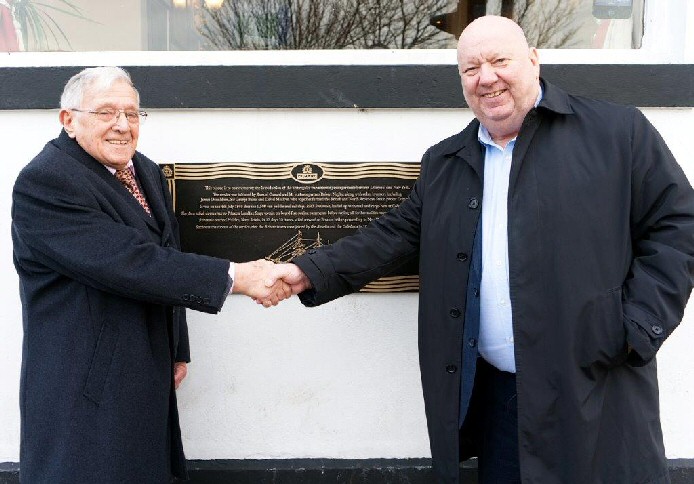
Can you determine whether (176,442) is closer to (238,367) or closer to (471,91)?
(238,367)

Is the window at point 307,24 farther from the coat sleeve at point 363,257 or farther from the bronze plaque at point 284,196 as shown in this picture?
the coat sleeve at point 363,257

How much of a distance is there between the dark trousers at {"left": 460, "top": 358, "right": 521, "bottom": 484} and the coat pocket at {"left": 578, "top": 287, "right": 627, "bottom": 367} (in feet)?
0.96

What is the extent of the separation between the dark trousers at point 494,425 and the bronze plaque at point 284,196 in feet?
3.22

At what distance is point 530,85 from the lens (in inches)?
94.7

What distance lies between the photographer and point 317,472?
333 cm

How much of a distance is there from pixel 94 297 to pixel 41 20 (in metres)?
1.84

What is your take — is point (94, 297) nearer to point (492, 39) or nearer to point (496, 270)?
point (496, 270)

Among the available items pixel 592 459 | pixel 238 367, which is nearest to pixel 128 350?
pixel 238 367

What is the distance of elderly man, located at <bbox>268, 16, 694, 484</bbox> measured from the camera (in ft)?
7.40

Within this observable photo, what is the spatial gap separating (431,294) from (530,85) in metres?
0.80

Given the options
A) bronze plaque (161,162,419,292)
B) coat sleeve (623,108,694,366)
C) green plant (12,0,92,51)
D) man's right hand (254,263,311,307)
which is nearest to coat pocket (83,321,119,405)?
man's right hand (254,263,311,307)

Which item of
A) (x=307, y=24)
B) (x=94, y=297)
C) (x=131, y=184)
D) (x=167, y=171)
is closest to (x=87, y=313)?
(x=94, y=297)

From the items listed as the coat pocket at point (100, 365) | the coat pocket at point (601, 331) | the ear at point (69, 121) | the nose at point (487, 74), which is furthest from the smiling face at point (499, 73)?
the coat pocket at point (100, 365)

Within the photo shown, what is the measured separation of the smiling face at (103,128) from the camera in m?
2.38
